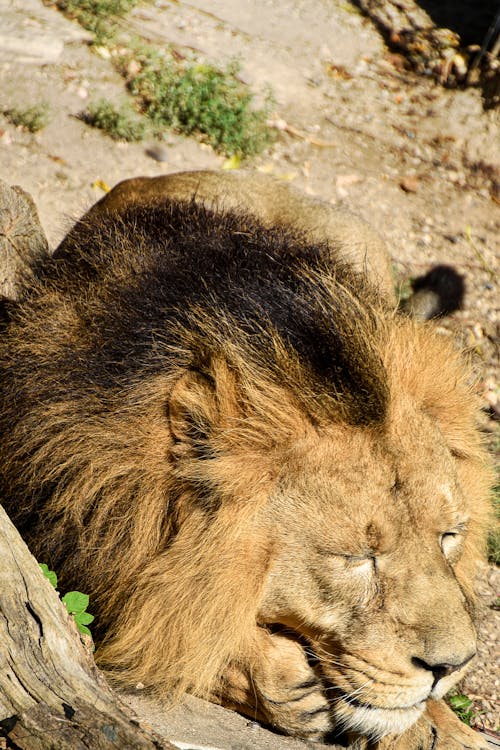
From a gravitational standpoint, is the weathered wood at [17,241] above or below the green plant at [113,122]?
above

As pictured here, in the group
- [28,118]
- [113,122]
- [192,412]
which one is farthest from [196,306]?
[113,122]

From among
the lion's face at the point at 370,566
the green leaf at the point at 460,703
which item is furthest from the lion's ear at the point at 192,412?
the green leaf at the point at 460,703

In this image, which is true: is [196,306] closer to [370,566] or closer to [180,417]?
[180,417]

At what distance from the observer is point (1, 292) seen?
3357mm

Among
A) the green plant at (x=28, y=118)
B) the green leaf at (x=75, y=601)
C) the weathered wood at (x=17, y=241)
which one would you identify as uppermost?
the weathered wood at (x=17, y=241)

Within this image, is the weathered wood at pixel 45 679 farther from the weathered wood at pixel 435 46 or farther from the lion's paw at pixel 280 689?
the weathered wood at pixel 435 46

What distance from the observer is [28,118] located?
21.1 ft

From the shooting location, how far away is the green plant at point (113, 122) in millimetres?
6785

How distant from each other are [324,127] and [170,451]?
20.0 feet

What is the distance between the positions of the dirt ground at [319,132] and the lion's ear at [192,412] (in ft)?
10.5

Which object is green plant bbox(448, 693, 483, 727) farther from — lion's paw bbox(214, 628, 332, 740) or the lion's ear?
the lion's ear

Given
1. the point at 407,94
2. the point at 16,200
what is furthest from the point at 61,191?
the point at 407,94

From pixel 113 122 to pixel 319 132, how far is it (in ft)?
6.99

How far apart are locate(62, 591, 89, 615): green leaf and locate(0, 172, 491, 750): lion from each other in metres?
0.08
